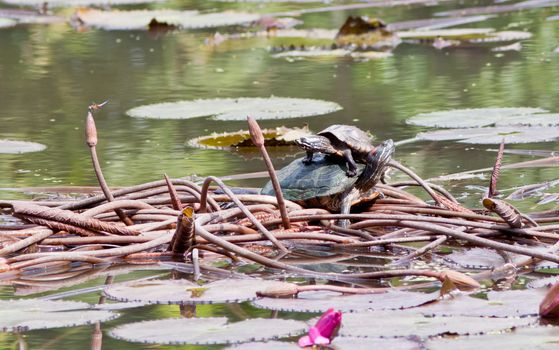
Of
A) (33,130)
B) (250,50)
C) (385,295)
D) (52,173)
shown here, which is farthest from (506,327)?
(250,50)

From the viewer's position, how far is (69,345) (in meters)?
2.90

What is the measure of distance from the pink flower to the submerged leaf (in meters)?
0.10

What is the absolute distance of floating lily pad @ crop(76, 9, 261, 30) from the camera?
12.1 m

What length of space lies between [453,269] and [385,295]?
44 centimetres

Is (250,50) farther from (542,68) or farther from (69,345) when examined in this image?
(69,345)

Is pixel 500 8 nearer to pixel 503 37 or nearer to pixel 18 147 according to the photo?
pixel 503 37

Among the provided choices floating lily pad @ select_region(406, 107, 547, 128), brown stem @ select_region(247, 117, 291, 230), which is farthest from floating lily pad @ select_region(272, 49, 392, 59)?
brown stem @ select_region(247, 117, 291, 230)

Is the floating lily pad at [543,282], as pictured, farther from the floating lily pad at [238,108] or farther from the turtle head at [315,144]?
the floating lily pad at [238,108]

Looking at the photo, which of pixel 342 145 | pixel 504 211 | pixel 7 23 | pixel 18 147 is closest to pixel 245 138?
pixel 18 147

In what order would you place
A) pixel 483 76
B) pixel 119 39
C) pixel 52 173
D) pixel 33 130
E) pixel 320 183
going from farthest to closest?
pixel 119 39
pixel 483 76
pixel 33 130
pixel 52 173
pixel 320 183

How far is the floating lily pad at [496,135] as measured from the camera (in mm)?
5715

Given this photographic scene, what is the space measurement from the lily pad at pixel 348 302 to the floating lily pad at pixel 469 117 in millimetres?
3060

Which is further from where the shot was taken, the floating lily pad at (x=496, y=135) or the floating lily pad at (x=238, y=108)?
the floating lily pad at (x=238, y=108)

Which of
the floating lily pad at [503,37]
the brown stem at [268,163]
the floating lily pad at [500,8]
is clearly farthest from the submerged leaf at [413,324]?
the floating lily pad at [500,8]
